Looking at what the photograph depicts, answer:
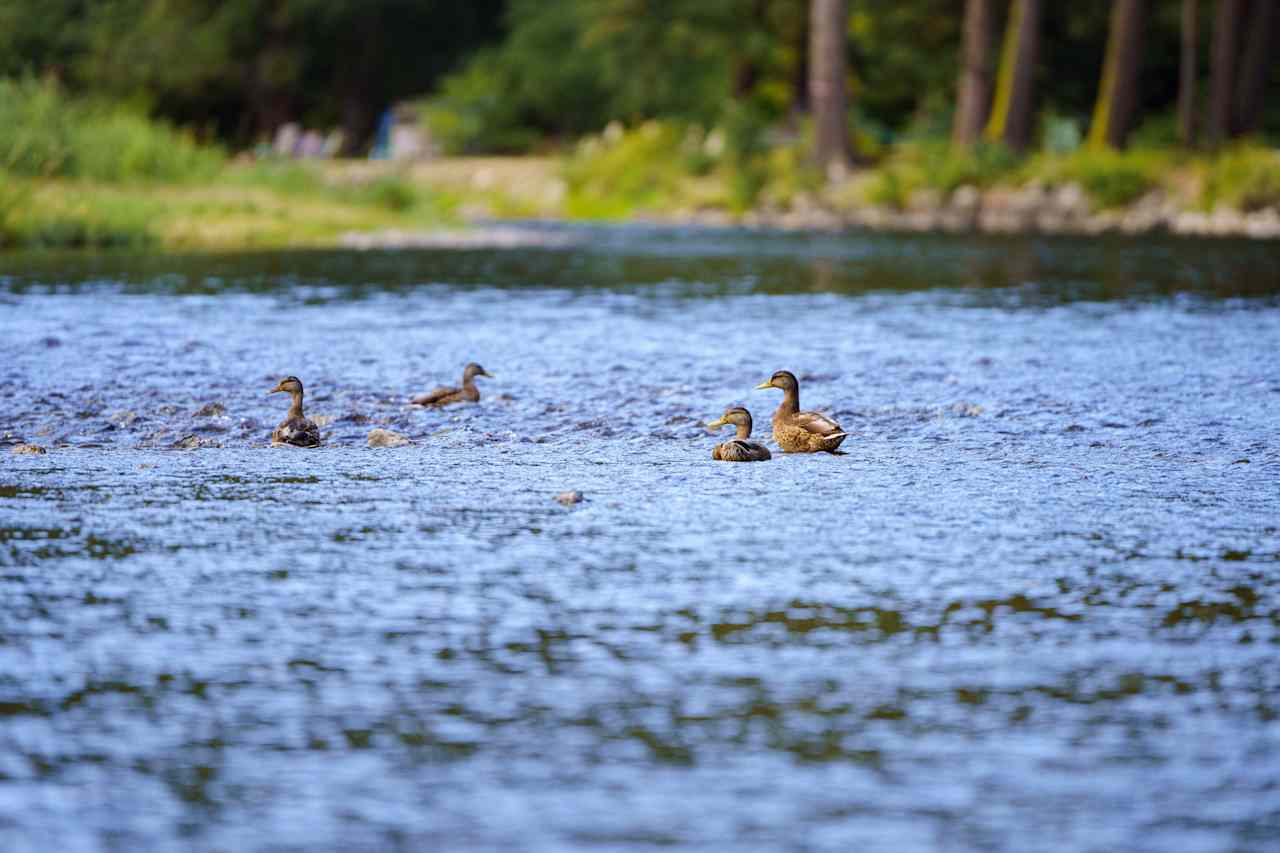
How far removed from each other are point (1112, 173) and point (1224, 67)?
212 inches

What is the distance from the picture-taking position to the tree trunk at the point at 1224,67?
41.0m

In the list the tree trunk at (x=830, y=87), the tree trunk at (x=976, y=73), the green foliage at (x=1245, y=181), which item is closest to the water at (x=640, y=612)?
the green foliage at (x=1245, y=181)

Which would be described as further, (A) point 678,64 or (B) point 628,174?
(A) point 678,64

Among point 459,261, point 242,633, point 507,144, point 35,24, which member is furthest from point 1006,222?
point 35,24

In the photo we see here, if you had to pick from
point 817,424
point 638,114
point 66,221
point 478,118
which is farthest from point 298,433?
point 638,114

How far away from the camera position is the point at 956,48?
179 ft

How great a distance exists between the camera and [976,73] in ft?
142

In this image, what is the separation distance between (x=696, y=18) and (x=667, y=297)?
33.3m

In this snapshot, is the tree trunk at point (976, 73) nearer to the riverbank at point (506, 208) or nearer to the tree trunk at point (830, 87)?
the riverbank at point (506, 208)

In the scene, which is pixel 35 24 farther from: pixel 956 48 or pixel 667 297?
pixel 667 297

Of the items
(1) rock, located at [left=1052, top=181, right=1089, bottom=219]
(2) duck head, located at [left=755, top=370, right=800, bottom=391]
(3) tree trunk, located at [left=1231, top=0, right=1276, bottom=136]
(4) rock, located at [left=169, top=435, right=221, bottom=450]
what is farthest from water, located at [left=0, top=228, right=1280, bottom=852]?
(3) tree trunk, located at [left=1231, top=0, right=1276, bottom=136]

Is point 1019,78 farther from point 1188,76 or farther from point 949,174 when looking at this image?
point 1188,76

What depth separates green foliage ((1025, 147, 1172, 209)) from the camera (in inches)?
1485

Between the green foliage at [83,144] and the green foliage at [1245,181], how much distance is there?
1838 cm
